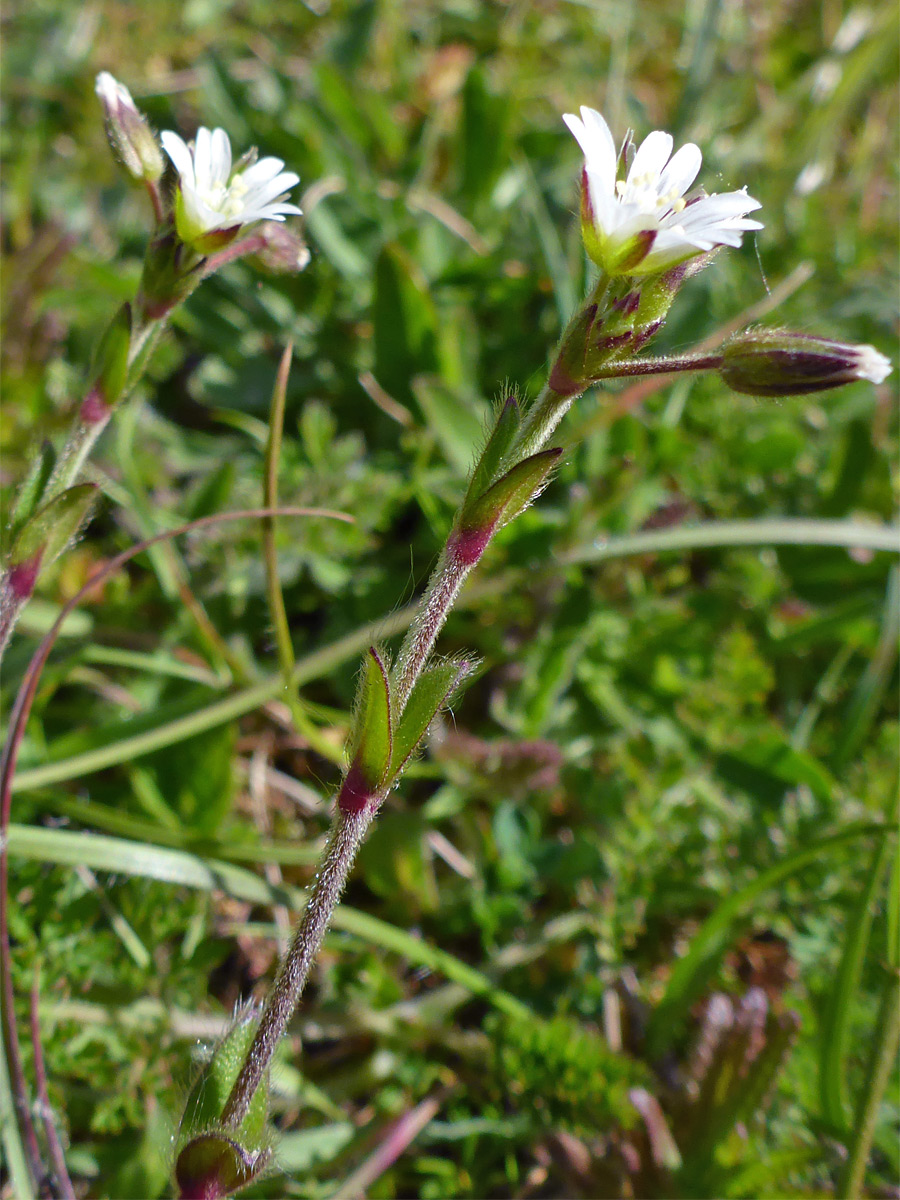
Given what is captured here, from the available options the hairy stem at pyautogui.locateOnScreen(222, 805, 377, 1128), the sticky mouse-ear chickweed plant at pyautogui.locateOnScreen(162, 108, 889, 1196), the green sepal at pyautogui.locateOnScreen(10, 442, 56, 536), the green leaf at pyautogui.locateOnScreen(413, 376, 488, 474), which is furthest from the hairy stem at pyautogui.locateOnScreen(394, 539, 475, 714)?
the green leaf at pyautogui.locateOnScreen(413, 376, 488, 474)

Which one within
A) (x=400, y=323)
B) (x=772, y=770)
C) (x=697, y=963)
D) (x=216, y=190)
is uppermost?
(x=216, y=190)

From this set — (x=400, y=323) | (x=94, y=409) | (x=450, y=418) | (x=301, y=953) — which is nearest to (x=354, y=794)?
(x=301, y=953)

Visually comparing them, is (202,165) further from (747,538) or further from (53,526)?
(747,538)

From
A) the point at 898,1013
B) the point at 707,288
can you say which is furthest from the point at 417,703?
the point at 707,288

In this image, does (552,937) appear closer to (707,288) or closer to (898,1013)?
(898,1013)

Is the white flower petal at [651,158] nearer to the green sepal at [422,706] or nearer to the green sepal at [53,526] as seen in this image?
the green sepal at [422,706]

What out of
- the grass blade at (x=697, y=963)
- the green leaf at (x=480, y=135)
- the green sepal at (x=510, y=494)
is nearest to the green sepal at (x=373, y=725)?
the green sepal at (x=510, y=494)
